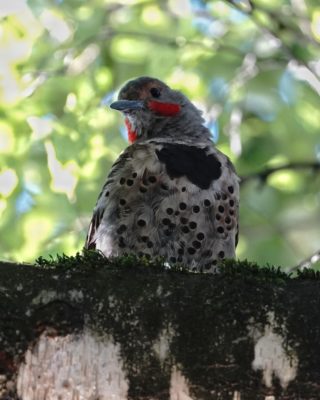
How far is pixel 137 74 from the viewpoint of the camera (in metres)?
8.92

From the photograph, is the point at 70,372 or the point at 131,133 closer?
the point at 70,372

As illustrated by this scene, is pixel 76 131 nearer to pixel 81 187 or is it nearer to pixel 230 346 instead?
pixel 81 187

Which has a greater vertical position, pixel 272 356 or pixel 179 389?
pixel 272 356

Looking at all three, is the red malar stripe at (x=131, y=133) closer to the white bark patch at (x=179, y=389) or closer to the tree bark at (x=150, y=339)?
the tree bark at (x=150, y=339)

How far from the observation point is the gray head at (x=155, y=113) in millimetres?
6480

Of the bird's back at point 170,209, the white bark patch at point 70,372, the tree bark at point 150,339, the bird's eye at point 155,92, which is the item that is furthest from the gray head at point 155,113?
the white bark patch at point 70,372

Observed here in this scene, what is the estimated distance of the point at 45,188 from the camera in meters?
8.02

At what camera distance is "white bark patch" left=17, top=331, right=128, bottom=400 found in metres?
2.98

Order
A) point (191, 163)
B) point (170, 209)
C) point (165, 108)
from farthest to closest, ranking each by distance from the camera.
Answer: point (165, 108)
point (191, 163)
point (170, 209)

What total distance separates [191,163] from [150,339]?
2.58m

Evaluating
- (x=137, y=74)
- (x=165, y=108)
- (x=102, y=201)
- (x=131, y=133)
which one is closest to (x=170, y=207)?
(x=102, y=201)

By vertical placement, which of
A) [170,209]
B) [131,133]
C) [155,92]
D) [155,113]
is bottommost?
[170,209]

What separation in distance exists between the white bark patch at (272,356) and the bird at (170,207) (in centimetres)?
195

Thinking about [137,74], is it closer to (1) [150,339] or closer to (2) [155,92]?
(2) [155,92]
